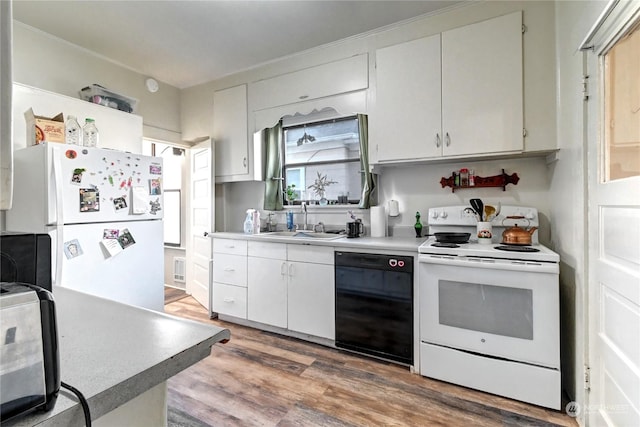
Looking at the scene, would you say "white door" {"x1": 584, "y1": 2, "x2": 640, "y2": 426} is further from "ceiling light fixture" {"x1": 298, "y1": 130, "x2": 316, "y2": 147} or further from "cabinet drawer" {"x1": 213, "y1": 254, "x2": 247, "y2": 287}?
"cabinet drawer" {"x1": 213, "y1": 254, "x2": 247, "y2": 287}

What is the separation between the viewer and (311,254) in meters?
2.49

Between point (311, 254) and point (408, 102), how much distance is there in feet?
4.76

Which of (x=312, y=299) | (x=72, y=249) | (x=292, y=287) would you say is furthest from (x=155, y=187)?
(x=312, y=299)

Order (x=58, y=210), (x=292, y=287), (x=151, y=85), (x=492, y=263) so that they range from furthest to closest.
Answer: (x=151, y=85), (x=292, y=287), (x=58, y=210), (x=492, y=263)

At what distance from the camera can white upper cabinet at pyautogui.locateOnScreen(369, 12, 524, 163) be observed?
2043mm

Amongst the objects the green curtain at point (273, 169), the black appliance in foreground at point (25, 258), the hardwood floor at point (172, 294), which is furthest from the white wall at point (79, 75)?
the black appliance in foreground at point (25, 258)

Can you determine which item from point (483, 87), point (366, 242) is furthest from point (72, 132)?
point (483, 87)

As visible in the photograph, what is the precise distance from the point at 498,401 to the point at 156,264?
2724mm

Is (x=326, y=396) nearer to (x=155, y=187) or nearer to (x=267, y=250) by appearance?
(x=267, y=250)

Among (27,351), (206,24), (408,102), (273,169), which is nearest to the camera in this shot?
(27,351)

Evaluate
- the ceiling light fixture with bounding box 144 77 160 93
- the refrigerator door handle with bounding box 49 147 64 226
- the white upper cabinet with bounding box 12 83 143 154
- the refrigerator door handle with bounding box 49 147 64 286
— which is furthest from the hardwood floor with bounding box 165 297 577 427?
the ceiling light fixture with bounding box 144 77 160 93

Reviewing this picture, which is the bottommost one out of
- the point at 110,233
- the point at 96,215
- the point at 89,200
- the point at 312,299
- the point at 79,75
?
the point at 312,299

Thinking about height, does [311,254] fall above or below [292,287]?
above

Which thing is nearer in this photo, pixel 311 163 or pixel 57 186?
pixel 57 186
